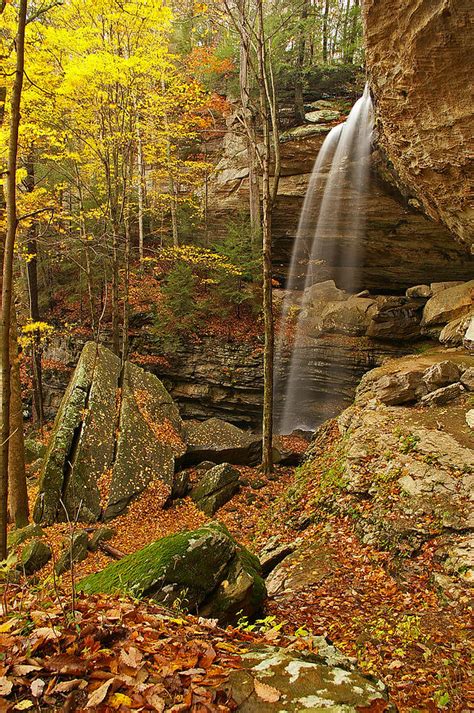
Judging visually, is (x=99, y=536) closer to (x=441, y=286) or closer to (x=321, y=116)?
(x=441, y=286)

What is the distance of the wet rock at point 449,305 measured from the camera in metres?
13.5

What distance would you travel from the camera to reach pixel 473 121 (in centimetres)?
732

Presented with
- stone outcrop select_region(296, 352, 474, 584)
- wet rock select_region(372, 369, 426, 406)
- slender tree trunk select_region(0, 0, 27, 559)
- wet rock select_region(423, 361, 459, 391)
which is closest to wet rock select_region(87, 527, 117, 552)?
slender tree trunk select_region(0, 0, 27, 559)

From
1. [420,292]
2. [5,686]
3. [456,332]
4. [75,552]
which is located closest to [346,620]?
[5,686]

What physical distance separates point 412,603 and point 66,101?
527 inches

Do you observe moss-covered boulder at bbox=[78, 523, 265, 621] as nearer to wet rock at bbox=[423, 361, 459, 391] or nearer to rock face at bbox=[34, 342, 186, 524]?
rock face at bbox=[34, 342, 186, 524]

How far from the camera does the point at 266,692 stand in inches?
73.7

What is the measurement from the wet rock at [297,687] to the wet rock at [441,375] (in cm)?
672

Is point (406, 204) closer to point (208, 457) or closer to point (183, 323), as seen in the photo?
point (183, 323)

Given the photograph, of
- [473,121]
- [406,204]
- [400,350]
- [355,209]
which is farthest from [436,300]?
[473,121]

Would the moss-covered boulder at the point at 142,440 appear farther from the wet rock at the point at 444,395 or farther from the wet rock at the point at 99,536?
the wet rock at the point at 444,395

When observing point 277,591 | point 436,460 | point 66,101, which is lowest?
point 277,591

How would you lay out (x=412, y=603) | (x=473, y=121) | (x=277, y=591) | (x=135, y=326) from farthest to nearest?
(x=135, y=326), (x=473, y=121), (x=277, y=591), (x=412, y=603)

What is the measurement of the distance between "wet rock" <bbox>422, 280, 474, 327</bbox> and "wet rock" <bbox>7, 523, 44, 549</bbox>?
1335 centimetres
